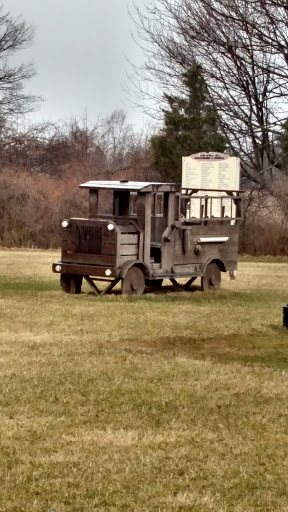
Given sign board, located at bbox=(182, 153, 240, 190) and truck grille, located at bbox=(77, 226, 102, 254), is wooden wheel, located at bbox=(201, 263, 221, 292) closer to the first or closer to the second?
sign board, located at bbox=(182, 153, 240, 190)

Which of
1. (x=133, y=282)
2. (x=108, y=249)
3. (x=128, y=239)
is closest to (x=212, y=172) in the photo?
(x=128, y=239)

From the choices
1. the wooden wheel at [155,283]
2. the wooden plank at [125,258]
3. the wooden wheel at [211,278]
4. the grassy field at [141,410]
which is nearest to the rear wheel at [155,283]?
the wooden wheel at [155,283]

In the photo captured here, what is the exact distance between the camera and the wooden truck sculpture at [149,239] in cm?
1791

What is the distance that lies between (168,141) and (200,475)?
32.1 m

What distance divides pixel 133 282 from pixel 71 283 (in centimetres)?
118

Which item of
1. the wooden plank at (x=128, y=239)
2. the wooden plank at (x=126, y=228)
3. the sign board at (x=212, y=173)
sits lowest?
the wooden plank at (x=128, y=239)

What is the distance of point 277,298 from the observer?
754 inches

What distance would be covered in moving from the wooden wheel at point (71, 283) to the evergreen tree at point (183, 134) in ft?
53.1

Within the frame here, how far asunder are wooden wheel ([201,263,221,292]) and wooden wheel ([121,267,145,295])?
1.89 metres

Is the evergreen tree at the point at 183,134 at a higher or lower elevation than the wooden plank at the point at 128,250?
higher

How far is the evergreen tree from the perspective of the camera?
36.0m

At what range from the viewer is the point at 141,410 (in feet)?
27.7

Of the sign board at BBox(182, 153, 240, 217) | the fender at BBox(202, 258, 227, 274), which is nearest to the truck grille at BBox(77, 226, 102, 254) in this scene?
the fender at BBox(202, 258, 227, 274)

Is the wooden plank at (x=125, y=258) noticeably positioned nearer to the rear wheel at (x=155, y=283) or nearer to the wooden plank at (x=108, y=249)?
the wooden plank at (x=108, y=249)
